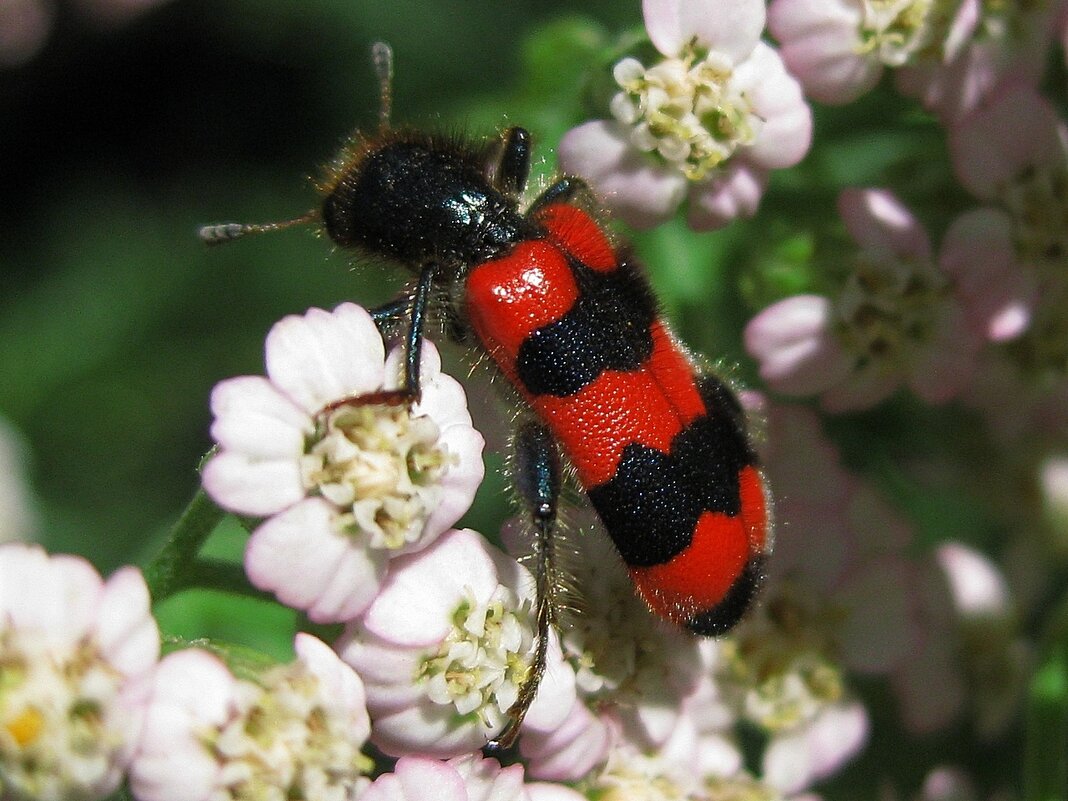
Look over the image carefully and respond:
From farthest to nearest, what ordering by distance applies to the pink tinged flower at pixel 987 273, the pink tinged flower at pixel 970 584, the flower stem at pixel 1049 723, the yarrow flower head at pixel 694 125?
the pink tinged flower at pixel 970 584 < the pink tinged flower at pixel 987 273 < the yarrow flower head at pixel 694 125 < the flower stem at pixel 1049 723

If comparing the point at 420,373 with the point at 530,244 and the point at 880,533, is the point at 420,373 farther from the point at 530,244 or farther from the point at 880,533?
the point at 880,533

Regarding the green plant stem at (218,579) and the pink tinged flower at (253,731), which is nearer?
the pink tinged flower at (253,731)

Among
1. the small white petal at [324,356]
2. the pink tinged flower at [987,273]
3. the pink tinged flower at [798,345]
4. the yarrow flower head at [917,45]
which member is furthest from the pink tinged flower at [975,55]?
the small white petal at [324,356]

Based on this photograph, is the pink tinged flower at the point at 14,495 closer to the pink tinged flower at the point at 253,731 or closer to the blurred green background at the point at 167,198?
the blurred green background at the point at 167,198

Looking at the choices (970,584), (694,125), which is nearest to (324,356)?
(694,125)

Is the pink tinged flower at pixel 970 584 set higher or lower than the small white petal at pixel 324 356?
lower

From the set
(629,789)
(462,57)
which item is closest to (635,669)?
(629,789)

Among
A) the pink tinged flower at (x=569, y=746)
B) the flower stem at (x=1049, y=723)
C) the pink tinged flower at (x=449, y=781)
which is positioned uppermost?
the pink tinged flower at (x=449, y=781)
